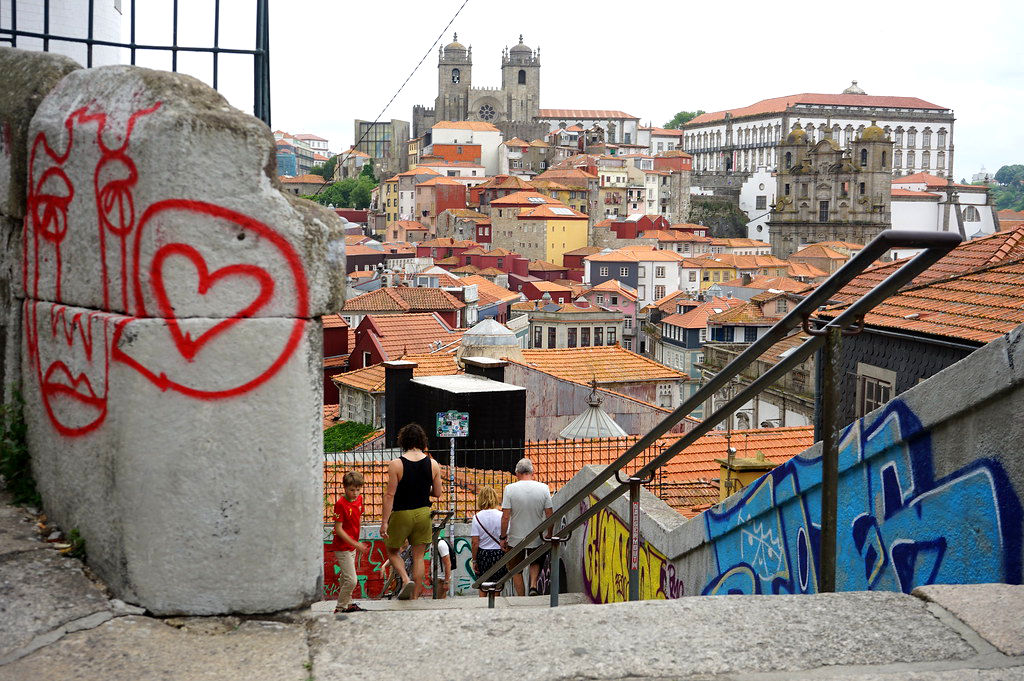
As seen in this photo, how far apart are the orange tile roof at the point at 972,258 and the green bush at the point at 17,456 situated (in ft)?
26.7

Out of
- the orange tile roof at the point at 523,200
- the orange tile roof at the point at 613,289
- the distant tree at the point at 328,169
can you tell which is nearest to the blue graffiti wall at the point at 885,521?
the orange tile roof at the point at 613,289

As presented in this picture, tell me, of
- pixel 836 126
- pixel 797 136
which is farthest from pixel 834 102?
pixel 797 136

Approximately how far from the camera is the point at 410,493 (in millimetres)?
4883

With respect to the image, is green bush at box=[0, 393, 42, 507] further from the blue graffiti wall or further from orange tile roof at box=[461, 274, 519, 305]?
orange tile roof at box=[461, 274, 519, 305]

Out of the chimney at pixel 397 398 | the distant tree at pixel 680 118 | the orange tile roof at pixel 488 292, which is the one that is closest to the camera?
the chimney at pixel 397 398

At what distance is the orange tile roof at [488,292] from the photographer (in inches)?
2267

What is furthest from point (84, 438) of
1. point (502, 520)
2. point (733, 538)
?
point (502, 520)

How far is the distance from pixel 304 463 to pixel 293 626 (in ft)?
1.33

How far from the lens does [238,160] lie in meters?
2.66

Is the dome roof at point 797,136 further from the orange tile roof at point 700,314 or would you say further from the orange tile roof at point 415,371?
the orange tile roof at point 415,371

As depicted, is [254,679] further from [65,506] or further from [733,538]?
[733,538]

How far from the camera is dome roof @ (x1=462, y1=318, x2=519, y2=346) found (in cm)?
2530

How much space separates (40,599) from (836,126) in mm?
117590

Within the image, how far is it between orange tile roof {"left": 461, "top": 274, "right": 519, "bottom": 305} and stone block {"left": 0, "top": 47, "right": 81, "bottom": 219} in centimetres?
5278
